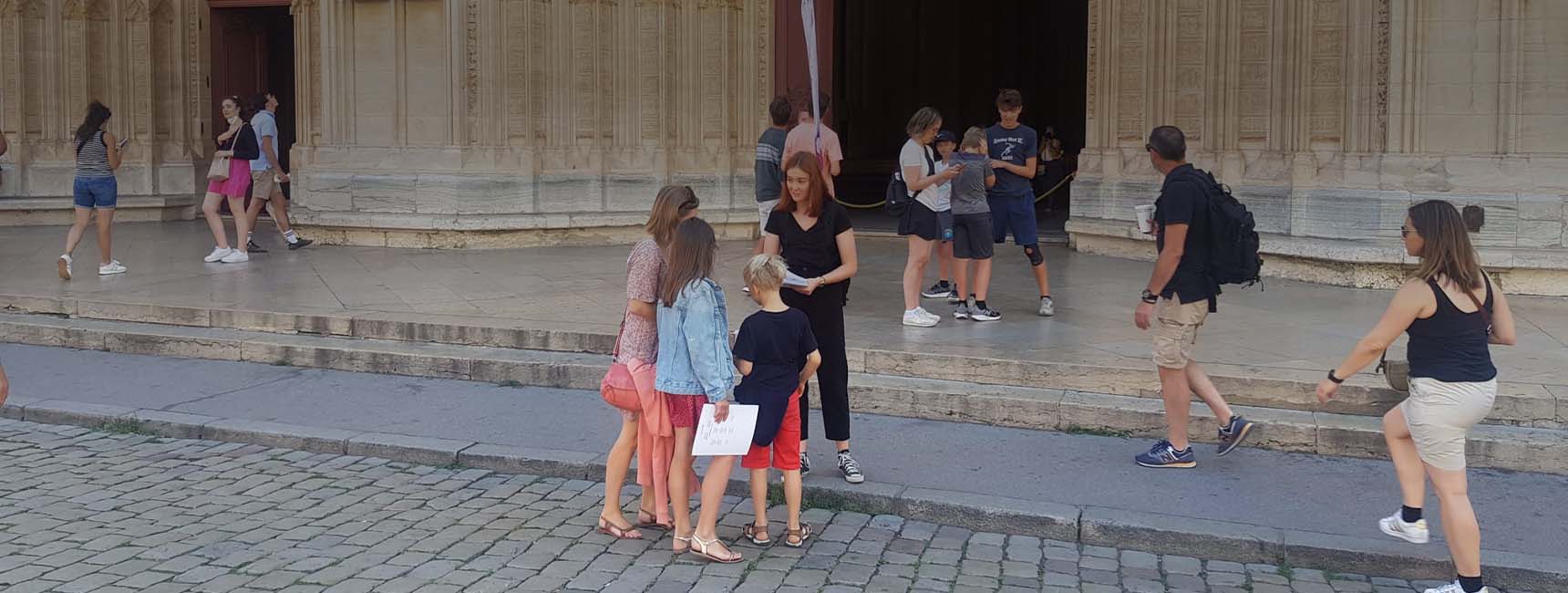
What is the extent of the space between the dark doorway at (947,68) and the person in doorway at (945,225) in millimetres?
9847

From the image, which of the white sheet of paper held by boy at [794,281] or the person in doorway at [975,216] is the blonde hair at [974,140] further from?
the white sheet of paper held by boy at [794,281]

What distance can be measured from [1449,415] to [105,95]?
16.4m

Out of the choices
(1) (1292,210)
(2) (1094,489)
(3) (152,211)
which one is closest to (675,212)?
(2) (1094,489)

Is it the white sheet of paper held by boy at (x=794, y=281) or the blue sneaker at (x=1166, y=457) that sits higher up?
the white sheet of paper held by boy at (x=794, y=281)

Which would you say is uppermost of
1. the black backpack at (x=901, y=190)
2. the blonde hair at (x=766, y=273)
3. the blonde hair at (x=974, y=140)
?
the blonde hair at (x=974, y=140)

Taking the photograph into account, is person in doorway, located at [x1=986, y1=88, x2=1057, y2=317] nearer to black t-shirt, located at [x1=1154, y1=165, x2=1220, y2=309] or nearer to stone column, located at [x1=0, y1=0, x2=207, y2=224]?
black t-shirt, located at [x1=1154, y1=165, x2=1220, y2=309]

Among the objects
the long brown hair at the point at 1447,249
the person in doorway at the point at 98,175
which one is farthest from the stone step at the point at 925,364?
the long brown hair at the point at 1447,249

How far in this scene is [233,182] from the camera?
1353 centimetres

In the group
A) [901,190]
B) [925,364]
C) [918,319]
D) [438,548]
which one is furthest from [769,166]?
[438,548]

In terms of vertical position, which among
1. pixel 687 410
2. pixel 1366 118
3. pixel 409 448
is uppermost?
pixel 1366 118

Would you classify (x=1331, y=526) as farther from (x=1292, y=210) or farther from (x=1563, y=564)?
(x=1292, y=210)

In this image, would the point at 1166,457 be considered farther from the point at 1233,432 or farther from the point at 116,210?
the point at 116,210

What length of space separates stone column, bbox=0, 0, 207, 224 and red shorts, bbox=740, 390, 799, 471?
45.6 feet

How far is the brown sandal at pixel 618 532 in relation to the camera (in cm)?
624
